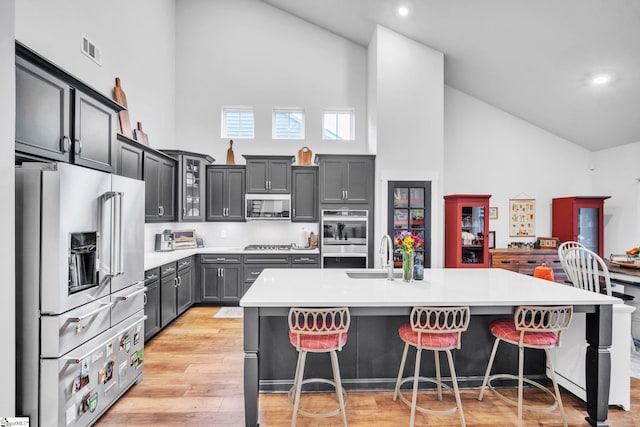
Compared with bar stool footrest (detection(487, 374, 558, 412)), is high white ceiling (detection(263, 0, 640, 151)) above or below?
above

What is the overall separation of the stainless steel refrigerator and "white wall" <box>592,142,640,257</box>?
7161 millimetres

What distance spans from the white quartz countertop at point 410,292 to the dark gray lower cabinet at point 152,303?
5.31 feet

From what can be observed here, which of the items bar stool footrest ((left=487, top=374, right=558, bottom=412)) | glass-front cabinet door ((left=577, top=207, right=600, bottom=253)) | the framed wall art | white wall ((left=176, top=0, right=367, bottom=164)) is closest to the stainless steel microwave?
white wall ((left=176, top=0, right=367, bottom=164))

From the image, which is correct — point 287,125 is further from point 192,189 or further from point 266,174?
point 192,189

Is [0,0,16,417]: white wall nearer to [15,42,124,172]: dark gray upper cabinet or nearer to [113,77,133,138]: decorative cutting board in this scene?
[15,42,124,172]: dark gray upper cabinet

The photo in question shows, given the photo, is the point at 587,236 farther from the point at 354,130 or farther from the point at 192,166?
the point at 192,166

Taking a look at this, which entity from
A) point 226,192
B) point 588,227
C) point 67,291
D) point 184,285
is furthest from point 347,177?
point 588,227

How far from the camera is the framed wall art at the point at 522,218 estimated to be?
6.00 m

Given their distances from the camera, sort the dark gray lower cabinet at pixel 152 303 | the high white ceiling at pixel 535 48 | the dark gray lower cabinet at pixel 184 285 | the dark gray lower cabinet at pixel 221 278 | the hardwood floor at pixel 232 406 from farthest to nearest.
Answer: the dark gray lower cabinet at pixel 221 278 → the dark gray lower cabinet at pixel 184 285 → the high white ceiling at pixel 535 48 → the dark gray lower cabinet at pixel 152 303 → the hardwood floor at pixel 232 406

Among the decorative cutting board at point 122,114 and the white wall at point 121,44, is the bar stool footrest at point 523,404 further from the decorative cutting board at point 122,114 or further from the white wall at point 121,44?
the white wall at point 121,44

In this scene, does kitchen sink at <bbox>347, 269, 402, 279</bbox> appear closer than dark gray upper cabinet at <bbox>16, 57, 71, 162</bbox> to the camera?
No

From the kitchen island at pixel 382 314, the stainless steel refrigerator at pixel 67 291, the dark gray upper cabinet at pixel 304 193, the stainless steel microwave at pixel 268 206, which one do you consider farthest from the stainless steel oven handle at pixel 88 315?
the dark gray upper cabinet at pixel 304 193

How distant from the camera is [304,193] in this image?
559 cm

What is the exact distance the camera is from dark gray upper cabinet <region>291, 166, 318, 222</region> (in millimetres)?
5574
